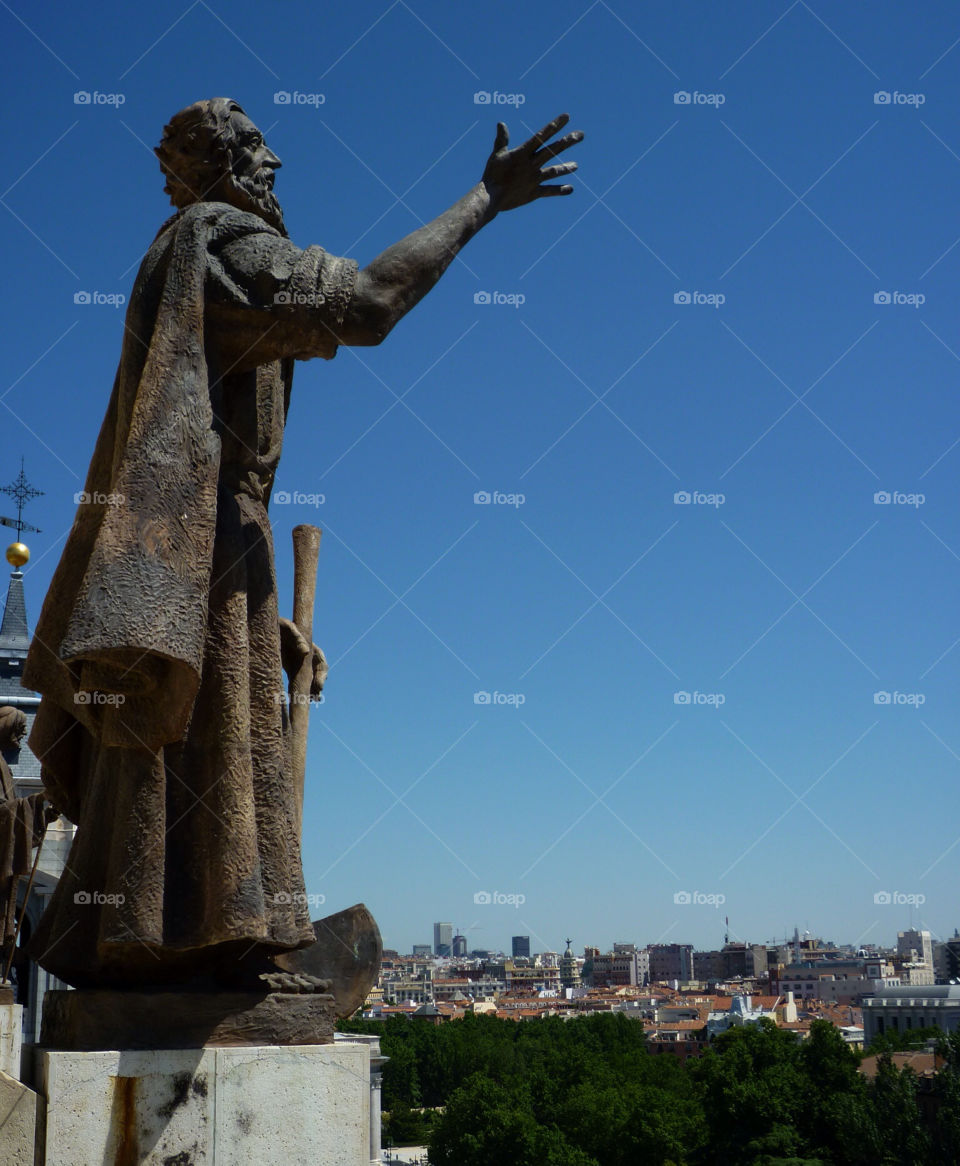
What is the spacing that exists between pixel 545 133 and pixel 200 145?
3.89 feet

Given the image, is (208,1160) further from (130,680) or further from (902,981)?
(902,981)

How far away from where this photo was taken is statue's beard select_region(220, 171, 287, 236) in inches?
183

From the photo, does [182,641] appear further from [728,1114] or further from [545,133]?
[728,1114]

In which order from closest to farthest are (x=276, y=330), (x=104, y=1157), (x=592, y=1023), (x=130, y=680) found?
(x=104, y=1157), (x=130, y=680), (x=276, y=330), (x=592, y=1023)

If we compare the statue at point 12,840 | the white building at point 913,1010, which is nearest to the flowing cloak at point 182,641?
the statue at point 12,840

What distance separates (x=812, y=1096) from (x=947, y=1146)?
11274mm

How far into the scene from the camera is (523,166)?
4.64 m

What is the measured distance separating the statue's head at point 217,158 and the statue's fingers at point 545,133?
3.02ft

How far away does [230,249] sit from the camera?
4.25m

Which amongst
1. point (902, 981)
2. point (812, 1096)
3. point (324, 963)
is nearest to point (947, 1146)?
point (812, 1096)

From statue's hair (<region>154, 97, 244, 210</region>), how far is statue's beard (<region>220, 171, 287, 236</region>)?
1.9 inches

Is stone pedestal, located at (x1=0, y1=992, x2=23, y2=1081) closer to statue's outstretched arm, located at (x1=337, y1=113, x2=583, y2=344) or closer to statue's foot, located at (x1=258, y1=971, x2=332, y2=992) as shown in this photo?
statue's foot, located at (x1=258, y1=971, x2=332, y2=992)

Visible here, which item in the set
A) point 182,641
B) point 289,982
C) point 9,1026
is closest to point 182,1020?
point 289,982

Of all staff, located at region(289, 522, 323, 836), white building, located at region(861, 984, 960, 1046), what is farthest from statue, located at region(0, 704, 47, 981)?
white building, located at region(861, 984, 960, 1046)
